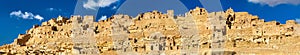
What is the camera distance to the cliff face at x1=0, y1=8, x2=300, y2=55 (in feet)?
127

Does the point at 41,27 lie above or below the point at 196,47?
above

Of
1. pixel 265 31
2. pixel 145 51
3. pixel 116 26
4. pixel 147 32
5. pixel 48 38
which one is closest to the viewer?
pixel 145 51

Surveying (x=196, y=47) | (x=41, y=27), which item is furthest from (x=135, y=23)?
(x=196, y=47)

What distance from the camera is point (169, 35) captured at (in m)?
48.5

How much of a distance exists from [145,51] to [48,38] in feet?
80.4

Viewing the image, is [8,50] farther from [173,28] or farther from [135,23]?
[173,28]

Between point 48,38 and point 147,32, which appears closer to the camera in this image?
point 147,32

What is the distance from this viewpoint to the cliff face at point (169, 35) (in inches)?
1526

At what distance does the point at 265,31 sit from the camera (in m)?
44.0

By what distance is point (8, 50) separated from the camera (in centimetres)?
5553

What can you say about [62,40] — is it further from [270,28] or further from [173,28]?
[270,28]

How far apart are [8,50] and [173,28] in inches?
683

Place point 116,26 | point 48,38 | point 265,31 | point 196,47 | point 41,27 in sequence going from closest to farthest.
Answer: point 196,47 < point 265,31 < point 116,26 < point 48,38 < point 41,27

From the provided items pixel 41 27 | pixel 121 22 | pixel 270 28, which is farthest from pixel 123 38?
pixel 41 27
